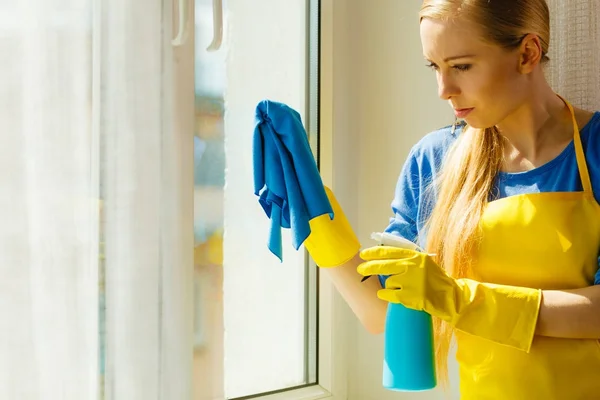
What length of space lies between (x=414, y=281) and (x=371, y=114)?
0.76 meters

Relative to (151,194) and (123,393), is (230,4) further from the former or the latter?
(123,393)

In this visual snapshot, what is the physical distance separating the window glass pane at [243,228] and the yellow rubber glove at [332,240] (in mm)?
273

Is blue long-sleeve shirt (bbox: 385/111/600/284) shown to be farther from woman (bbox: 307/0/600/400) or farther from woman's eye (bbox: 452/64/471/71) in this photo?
woman's eye (bbox: 452/64/471/71)

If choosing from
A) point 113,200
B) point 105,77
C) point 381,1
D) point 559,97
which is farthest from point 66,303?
point 381,1

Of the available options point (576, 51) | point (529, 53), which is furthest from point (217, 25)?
point (576, 51)

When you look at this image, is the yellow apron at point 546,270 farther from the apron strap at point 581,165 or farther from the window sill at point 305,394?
the window sill at point 305,394

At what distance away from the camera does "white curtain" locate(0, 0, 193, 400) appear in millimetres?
1108

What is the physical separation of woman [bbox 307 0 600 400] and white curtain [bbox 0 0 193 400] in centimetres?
31

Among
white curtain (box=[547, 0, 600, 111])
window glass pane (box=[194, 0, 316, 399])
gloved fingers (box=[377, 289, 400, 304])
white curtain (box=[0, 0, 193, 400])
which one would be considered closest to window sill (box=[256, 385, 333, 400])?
window glass pane (box=[194, 0, 316, 399])

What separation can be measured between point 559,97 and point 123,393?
954 mm

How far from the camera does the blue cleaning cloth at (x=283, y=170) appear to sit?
1.25 m

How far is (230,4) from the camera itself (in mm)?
1647

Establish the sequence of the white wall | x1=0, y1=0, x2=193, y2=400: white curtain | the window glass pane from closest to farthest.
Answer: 1. x1=0, y1=0, x2=193, y2=400: white curtain
2. the window glass pane
3. the white wall

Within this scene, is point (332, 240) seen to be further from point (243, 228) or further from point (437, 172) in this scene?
point (243, 228)
